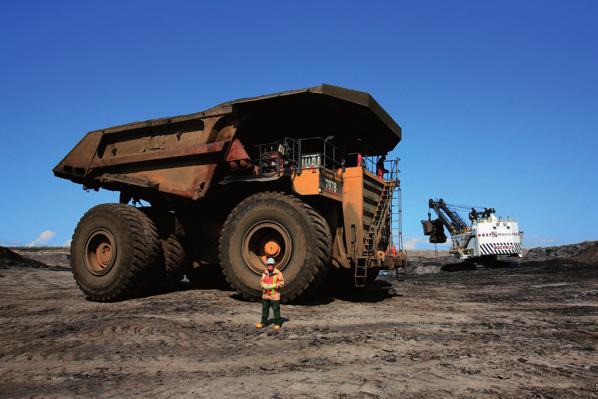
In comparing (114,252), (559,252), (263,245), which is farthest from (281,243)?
(559,252)

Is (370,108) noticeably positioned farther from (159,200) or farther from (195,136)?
(159,200)

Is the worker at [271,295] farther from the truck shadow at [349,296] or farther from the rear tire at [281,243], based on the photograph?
the truck shadow at [349,296]

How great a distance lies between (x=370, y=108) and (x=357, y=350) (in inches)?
205

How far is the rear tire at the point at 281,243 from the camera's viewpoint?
7652mm

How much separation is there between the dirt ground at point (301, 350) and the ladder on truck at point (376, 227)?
76cm

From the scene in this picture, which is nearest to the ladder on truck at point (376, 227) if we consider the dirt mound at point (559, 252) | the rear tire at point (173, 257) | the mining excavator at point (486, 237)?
the rear tire at point (173, 257)

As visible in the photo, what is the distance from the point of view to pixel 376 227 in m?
9.19

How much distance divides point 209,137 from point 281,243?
269 cm

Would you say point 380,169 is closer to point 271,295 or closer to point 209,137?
point 209,137

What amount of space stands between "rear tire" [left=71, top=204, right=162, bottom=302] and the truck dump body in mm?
901

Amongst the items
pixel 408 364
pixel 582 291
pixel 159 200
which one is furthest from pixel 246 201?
pixel 582 291

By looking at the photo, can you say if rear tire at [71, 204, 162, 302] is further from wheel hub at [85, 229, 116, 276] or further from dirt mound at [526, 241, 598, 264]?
dirt mound at [526, 241, 598, 264]

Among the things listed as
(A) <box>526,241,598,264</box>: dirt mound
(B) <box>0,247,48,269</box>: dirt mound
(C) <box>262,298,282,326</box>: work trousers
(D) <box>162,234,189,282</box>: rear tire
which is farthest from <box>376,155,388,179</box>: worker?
(B) <box>0,247,48,269</box>: dirt mound

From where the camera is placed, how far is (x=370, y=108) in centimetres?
873
